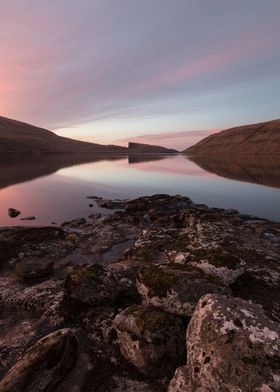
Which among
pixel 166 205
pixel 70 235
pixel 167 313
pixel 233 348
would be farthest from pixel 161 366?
pixel 166 205

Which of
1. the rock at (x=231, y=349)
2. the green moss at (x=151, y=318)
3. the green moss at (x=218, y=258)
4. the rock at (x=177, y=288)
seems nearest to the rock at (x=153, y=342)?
the green moss at (x=151, y=318)

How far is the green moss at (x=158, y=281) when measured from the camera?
11586mm

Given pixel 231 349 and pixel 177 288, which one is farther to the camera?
pixel 177 288

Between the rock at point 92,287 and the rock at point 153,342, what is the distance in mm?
2519

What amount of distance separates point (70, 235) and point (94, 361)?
1800cm

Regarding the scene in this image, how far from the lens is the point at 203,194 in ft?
198

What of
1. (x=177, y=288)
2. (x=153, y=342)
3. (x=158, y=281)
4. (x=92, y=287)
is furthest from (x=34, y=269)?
(x=153, y=342)

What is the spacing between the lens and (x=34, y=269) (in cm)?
1922

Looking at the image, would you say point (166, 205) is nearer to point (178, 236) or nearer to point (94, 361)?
point (178, 236)

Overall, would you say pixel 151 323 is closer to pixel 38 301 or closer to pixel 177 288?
pixel 177 288

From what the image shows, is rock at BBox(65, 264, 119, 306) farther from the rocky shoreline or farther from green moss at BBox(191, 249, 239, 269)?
green moss at BBox(191, 249, 239, 269)

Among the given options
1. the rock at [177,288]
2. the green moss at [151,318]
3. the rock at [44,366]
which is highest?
the rock at [177,288]

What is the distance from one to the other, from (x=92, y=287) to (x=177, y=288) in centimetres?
381

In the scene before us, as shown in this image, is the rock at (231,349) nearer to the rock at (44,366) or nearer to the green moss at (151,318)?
the green moss at (151,318)
